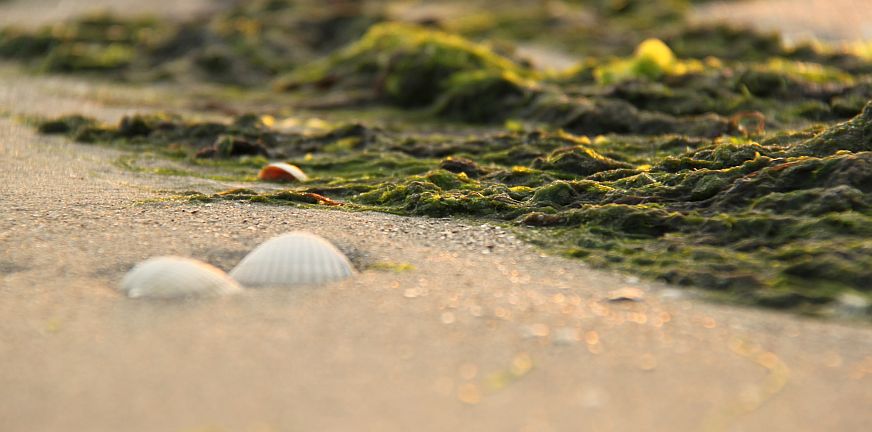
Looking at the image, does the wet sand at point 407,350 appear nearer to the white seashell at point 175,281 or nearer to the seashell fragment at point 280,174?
the white seashell at point 175,281

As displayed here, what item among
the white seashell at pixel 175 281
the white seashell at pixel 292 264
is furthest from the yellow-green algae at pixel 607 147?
the white seashell at pixel 175 281

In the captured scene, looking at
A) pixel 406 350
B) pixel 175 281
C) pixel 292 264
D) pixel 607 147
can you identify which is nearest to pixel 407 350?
pixel 406 350

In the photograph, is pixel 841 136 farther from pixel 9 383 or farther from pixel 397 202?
pixel 9 383

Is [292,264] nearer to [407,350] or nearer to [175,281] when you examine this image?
[175,281]

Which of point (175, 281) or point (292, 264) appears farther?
point (292, 264)

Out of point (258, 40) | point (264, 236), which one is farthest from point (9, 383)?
point (258, 40)

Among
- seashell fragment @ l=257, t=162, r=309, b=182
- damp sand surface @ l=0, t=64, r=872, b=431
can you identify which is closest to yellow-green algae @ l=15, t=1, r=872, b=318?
seashell fragment @ l=257, t=162, r=309, b=182

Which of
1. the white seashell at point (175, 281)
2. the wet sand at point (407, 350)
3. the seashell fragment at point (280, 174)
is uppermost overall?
the seashell fragment at point (280, 174)
